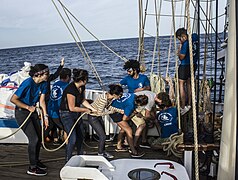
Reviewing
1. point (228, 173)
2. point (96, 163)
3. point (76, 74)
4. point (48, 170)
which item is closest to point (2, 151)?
point (48, 170)

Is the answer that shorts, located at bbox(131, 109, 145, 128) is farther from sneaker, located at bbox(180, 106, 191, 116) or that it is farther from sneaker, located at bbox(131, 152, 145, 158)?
sneaker, located at bbox(180, 106, 191, 116)

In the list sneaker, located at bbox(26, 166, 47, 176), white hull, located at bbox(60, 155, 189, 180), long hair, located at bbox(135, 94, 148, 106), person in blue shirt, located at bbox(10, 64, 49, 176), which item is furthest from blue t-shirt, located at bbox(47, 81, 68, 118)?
white hull, located at bbox(60, 155, 189, 180)

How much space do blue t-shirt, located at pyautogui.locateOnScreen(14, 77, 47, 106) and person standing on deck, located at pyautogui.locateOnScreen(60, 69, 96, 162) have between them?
0.28 m

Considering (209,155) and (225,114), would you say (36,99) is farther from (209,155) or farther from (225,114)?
(225,114)

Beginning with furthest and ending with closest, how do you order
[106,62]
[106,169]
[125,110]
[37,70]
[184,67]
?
[106,62] → [184,67] → [125,110] → [37,70] → [106,169]

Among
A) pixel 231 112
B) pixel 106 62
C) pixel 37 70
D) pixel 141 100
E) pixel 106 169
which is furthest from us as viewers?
pixel 106 62

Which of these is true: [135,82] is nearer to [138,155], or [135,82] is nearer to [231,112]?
[138,155]

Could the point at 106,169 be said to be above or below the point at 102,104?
below

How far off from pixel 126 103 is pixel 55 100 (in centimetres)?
94

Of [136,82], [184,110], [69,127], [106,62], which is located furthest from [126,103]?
[106,62]

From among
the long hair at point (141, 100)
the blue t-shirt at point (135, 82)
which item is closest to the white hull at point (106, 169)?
the long hair at point (141, 100)

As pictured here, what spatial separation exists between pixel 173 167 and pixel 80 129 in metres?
1.80

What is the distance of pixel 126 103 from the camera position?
4.45 metres

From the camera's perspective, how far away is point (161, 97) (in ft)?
15.0
